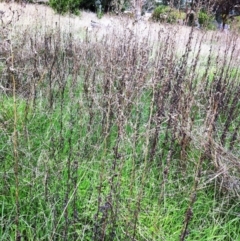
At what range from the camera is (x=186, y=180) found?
2.33m

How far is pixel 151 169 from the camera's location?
7.54 feet

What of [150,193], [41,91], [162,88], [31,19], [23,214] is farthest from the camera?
[31,19]

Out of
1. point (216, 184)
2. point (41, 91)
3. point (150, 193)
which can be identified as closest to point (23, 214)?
point (150, 193)

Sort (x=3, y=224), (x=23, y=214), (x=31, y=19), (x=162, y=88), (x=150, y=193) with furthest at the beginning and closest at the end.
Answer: (x=31, y=19) < (x=162, y=88) < (x=150, y=193) < (x=23, y=214) < (x=3, y=224)

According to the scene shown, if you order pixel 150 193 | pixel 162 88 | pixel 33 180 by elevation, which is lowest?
pixel 150 193

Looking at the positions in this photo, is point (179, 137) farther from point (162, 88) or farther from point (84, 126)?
point (84, 126)

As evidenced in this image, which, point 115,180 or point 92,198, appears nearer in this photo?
point 92,198

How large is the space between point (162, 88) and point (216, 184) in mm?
805

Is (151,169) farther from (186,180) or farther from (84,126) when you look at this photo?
(84,126)

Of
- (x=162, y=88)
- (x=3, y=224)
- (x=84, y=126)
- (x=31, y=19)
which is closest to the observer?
(x=3, y=224)

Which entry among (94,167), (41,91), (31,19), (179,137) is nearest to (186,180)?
(179,137)

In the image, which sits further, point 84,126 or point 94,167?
point 84,126

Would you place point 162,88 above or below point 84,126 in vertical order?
above

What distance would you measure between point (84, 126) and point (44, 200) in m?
0.93
